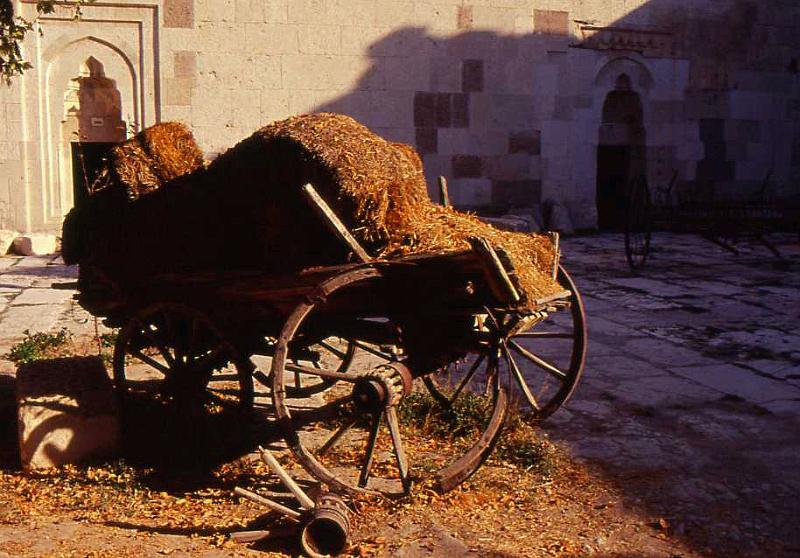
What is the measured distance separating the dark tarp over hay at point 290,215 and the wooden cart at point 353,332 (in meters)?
0.12

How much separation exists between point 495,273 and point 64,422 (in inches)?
101

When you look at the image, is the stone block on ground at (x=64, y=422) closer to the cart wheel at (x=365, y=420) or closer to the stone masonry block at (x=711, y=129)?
the cart wheel at (x=365, y=420)

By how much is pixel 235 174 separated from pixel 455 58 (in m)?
10.5

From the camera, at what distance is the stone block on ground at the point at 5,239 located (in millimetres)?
12336

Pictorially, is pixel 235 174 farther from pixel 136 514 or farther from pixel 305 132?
pixel 136 514

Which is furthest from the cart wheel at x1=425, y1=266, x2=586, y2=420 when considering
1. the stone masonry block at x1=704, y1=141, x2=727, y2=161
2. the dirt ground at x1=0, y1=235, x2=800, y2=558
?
the stone masonry block at x1=704, y1=141, x2=727, y2=161

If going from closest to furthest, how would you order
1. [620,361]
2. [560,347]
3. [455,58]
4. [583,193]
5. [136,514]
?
[136,514]
[620,361]
[560,347]
[455,58]
[583,193]

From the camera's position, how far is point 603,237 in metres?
15.1

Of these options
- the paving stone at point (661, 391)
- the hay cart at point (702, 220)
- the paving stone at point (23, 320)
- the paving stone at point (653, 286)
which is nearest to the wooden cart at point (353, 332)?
the paving stone at point (661, 391)

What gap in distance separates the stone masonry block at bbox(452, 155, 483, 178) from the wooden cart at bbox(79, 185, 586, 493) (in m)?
9.28

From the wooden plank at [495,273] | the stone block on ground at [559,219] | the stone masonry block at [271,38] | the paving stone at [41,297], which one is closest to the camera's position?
the wooden plank at [495,273]

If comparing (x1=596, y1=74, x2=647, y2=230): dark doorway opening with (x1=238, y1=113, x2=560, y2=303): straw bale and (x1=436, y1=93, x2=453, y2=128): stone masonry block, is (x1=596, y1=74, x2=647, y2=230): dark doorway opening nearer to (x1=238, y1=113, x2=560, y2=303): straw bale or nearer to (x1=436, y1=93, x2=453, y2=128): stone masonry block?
(x1=436, y1=93, x2=453, y2=128): stone masonry block

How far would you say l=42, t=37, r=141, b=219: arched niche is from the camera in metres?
12.7

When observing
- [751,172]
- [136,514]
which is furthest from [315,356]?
[751,172]
